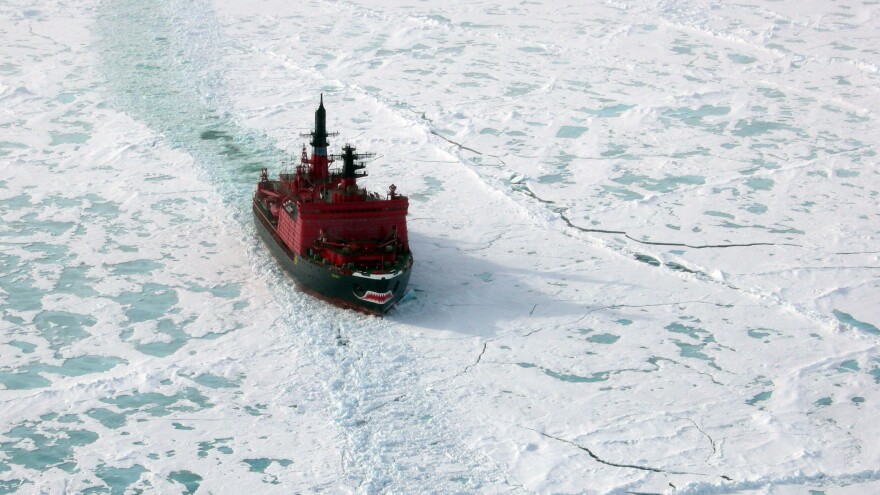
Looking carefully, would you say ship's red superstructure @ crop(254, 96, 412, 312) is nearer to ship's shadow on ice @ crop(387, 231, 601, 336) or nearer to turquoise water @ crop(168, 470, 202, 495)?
ship's shadow on ice @ crop(387, 231, 601, 336)

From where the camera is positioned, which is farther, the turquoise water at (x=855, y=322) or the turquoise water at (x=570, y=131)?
the turquoise water at (x=570, y=131)

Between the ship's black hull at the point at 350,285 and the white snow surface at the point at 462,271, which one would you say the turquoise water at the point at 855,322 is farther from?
the ship's black hull at the point at 350,285

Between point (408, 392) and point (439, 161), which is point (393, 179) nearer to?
point (439, 161)

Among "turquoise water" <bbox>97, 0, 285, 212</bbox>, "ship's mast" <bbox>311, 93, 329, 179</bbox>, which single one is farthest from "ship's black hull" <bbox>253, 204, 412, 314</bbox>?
"turquoise water" <bbox>97, 0, 285, 212</bbox>

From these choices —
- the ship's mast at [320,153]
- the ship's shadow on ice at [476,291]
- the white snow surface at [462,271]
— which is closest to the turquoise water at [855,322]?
the white snow surface at [462,271]

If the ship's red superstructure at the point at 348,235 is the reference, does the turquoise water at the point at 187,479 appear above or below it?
below
